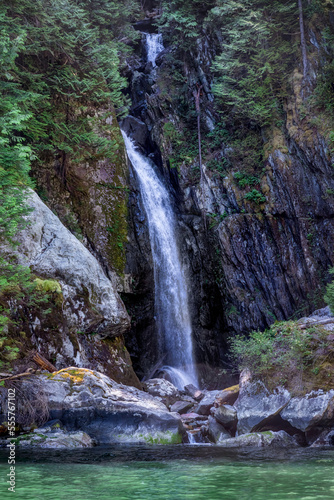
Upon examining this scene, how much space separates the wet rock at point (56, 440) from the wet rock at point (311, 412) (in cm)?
430

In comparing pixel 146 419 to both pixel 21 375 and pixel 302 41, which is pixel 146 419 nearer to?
pixel 21 375

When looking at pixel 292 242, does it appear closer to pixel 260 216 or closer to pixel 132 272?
pixel 260 216

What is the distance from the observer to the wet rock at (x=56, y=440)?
23.6 feet

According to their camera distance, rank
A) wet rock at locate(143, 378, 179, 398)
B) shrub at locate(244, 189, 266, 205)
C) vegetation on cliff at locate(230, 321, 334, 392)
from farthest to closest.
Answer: shrub at locate(244, 189, 266, 205), wet rock at locate(143, 378, 179, 398), vegetation on cliff at locate(230, 321, 334, 392)

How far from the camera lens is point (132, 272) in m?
16.8

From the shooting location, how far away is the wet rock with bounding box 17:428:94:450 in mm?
7188

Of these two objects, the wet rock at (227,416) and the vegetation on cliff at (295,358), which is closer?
the vegetation on cliff at (295,358)

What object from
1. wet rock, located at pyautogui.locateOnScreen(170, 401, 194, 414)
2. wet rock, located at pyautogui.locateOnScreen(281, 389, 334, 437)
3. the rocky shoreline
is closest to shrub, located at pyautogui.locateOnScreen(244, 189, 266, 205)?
wet rock, located at pyautogui.locateOnScreen(170, 401, 194, 414)

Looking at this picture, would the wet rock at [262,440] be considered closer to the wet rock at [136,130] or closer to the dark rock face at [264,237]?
the dark rock face at [264,237]

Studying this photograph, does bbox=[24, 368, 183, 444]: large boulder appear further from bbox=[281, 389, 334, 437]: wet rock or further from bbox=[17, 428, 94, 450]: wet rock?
bbox=[281, 389, 334, 437]: wet rock

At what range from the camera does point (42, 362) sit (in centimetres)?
912

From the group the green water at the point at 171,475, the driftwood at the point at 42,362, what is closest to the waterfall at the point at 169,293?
the driftwood at the point at 42,362

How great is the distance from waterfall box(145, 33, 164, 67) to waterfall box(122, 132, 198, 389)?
34.4 feet

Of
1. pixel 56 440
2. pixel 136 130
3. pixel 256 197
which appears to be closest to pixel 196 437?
pixel 56 440
